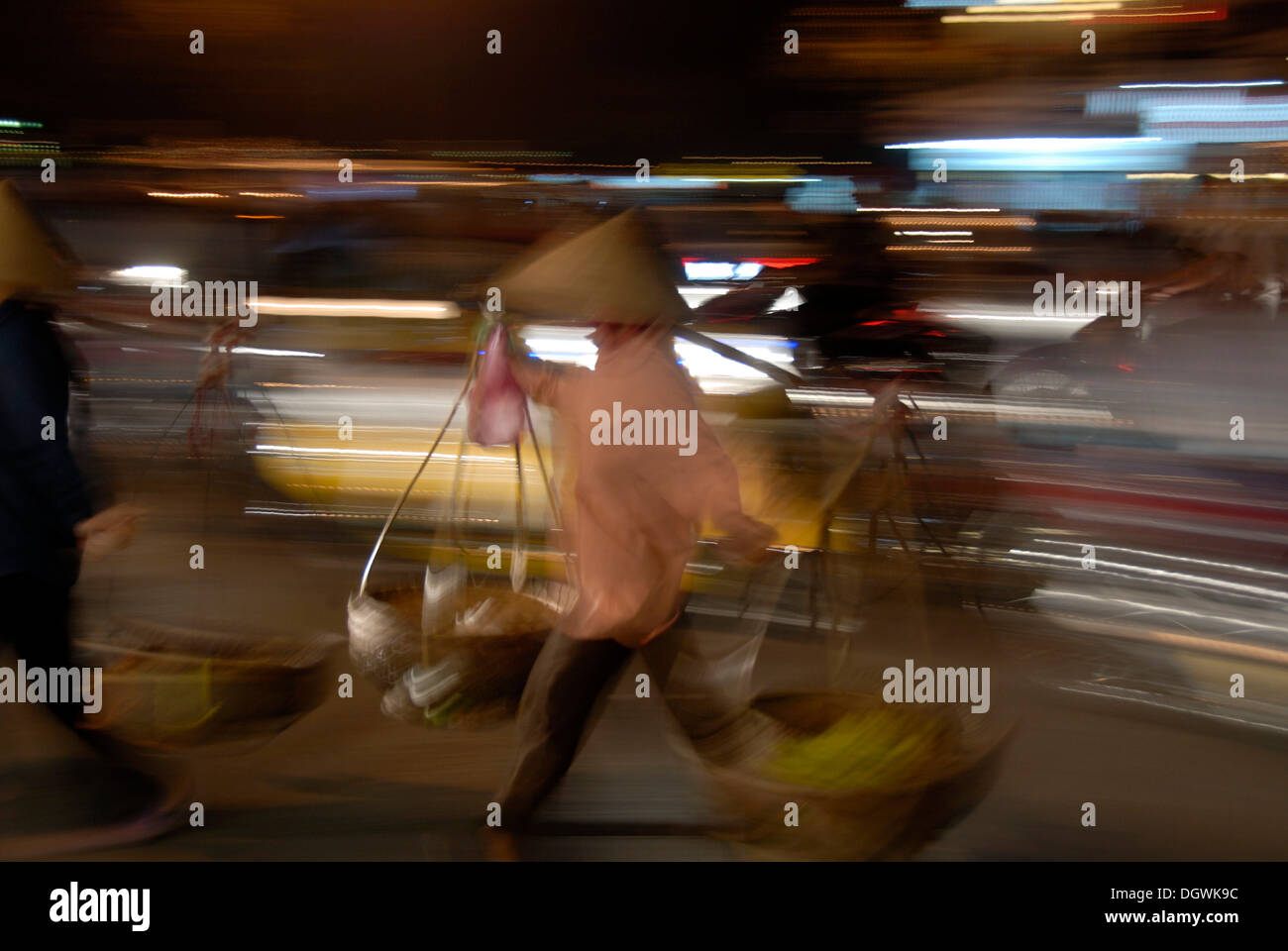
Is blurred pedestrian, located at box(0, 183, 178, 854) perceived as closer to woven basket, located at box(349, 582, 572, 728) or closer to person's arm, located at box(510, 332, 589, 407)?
woven basket, located at box(349, 582, 572, 728)

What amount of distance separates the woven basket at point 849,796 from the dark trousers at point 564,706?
3.6 inches

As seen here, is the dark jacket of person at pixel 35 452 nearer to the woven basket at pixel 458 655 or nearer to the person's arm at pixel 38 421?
the person's arm at pixel 38 421

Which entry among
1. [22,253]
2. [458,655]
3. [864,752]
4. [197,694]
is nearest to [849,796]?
[864,752]

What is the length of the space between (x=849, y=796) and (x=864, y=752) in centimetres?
20

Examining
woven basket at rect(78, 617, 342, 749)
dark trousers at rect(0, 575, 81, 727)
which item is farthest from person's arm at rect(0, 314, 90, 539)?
woven basket at rect(78, 617, 342, 749)

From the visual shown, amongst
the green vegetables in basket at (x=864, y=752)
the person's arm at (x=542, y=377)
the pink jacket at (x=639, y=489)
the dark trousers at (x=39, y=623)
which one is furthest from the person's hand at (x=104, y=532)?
the green vegetables in basket at (x=864, y=752)

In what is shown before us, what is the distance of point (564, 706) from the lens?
7.76 feet

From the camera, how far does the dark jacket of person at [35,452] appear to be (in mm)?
2445

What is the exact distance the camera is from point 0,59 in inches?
125

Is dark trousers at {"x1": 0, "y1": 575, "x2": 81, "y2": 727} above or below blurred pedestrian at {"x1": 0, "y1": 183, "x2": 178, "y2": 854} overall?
below

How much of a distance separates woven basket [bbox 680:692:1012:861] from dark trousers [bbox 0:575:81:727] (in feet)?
4.84

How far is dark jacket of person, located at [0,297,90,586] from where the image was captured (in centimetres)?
245

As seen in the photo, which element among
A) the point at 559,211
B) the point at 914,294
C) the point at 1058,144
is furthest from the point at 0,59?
the point at 914,294
